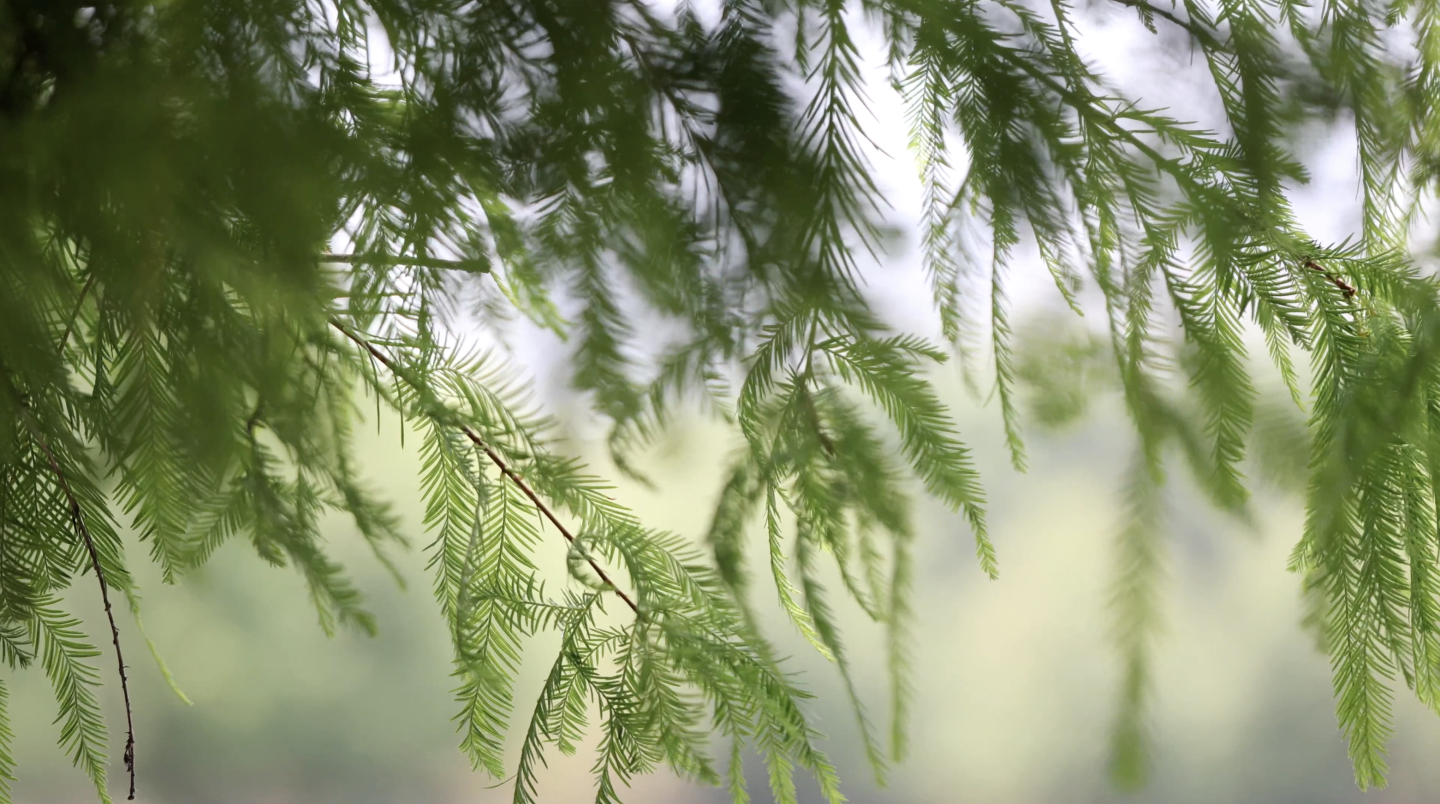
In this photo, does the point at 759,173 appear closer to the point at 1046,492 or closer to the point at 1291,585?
the point at 1046,492

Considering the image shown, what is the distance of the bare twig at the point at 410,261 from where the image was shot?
0.45m

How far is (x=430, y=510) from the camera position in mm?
507

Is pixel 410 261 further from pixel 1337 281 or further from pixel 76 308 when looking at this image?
pixel 1337 281

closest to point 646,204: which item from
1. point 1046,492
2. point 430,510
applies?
point 430,510

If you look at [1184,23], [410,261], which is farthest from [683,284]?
[1184,23]

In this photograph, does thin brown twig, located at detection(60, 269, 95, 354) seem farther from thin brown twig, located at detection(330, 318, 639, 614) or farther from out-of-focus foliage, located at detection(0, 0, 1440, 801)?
thin brown twig, located at detection(330, 318, 639, 614)

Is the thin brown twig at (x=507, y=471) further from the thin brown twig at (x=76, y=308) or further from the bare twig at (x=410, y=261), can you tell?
the thin brown twig at (x=76, y=308)

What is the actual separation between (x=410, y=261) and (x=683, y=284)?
0.48 ft

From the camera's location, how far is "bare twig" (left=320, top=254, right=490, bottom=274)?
1.49ft

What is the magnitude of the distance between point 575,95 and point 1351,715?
17.9 inches

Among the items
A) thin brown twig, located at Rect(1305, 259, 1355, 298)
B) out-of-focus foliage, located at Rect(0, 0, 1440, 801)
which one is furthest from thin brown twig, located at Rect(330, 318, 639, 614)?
thin brown twig, located at Rect(1305, 259, 1355, 298)

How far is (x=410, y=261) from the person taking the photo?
0.45 metres

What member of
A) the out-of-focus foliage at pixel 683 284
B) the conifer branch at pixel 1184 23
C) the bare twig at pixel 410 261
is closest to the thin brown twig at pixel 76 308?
the out-of-focus foliage at pixel 683 284


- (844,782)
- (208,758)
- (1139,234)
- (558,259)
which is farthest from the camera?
(208,758)
